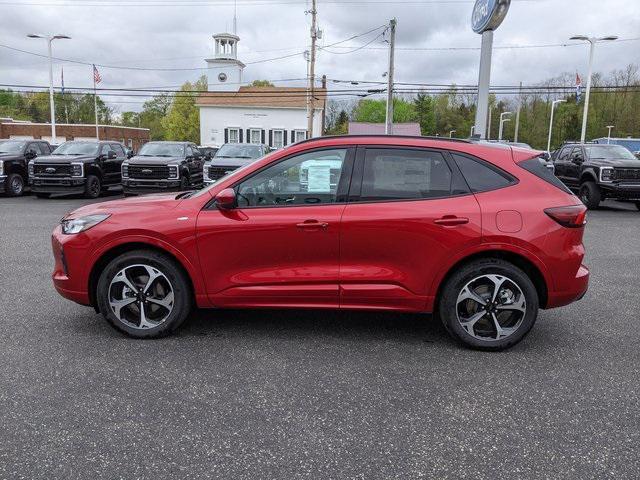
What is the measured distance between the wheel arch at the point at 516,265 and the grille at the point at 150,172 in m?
13.4

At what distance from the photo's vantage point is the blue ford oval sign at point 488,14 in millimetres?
13423

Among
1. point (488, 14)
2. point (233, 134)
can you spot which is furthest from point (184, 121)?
point (488, 14)

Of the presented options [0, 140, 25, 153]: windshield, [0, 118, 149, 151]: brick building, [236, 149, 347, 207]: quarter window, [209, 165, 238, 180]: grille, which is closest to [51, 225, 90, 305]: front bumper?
[236, 149, 347, 207]: quarter window

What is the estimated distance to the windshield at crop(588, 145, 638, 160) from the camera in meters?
16.1

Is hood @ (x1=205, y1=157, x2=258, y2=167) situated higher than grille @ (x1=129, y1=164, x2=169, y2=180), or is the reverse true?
hood @ (x1=205, y1=157, x2=258, y2=167)

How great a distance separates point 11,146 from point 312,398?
18844mm

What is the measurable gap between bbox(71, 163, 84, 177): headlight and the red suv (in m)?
13.8

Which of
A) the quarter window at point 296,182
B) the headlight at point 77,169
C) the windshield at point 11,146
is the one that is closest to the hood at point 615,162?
the quarter window at point 296,182

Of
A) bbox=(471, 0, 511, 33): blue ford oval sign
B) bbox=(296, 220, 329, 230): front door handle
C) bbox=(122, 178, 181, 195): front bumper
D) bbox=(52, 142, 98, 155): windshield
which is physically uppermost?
bbox=(471, 0, 511, 33): blue ford oval sign

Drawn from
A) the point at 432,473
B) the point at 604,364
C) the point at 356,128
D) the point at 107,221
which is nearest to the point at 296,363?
the point at 432,473

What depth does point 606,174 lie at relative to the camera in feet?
50.0

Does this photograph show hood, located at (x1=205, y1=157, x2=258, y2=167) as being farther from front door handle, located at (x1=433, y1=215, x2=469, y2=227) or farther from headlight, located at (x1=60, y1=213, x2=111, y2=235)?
front door handle, located at (x1=433, y1=215, x2=469, y2=227)

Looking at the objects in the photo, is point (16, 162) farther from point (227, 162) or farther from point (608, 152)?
point (608, 152)

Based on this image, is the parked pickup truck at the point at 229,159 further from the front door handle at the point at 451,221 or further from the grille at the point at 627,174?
the front door handle at the point at 451,221
